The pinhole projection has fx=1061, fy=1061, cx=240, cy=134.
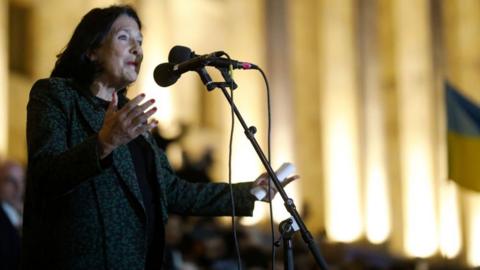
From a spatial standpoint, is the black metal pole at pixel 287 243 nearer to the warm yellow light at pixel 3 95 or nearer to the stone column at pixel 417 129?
the warm yellow light at pixel 3 95

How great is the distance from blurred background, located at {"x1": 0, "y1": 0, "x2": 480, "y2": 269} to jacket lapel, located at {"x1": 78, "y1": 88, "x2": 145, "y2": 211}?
52.7 feet

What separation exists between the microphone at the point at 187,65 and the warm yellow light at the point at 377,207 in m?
18.2

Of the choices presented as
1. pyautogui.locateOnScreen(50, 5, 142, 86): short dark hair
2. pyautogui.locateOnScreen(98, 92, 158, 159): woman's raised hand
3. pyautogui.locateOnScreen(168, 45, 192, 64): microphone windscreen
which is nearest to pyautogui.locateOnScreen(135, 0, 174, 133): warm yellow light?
pyautogui.locateOnScreen(50, 5, 142, 86): short dark hair

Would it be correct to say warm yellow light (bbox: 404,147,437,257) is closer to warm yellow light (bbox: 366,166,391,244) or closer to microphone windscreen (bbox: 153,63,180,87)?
warm yellow light (bbox: 366,166,391,244)

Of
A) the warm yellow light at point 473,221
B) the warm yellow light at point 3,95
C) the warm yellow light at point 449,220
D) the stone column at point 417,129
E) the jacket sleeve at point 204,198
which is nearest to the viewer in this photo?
the jacket sleeve at point 204,198

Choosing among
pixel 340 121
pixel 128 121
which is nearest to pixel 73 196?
pixel 128 121

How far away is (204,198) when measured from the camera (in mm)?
4562

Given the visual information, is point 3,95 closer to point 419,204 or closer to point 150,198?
point 150,198

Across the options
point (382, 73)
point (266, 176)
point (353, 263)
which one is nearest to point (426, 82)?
point (382, 73)

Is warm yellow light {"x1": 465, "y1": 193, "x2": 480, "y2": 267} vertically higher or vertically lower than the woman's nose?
lower

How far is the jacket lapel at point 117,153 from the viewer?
160 inches

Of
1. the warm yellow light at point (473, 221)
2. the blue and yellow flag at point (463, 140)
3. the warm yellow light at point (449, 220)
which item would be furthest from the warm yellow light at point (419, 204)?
the blue and yellow flag at point (463, 140)

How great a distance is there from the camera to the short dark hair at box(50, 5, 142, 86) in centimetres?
427

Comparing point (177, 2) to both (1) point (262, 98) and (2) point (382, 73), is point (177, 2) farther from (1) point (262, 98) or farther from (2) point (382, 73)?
(2) point (382, 73)
